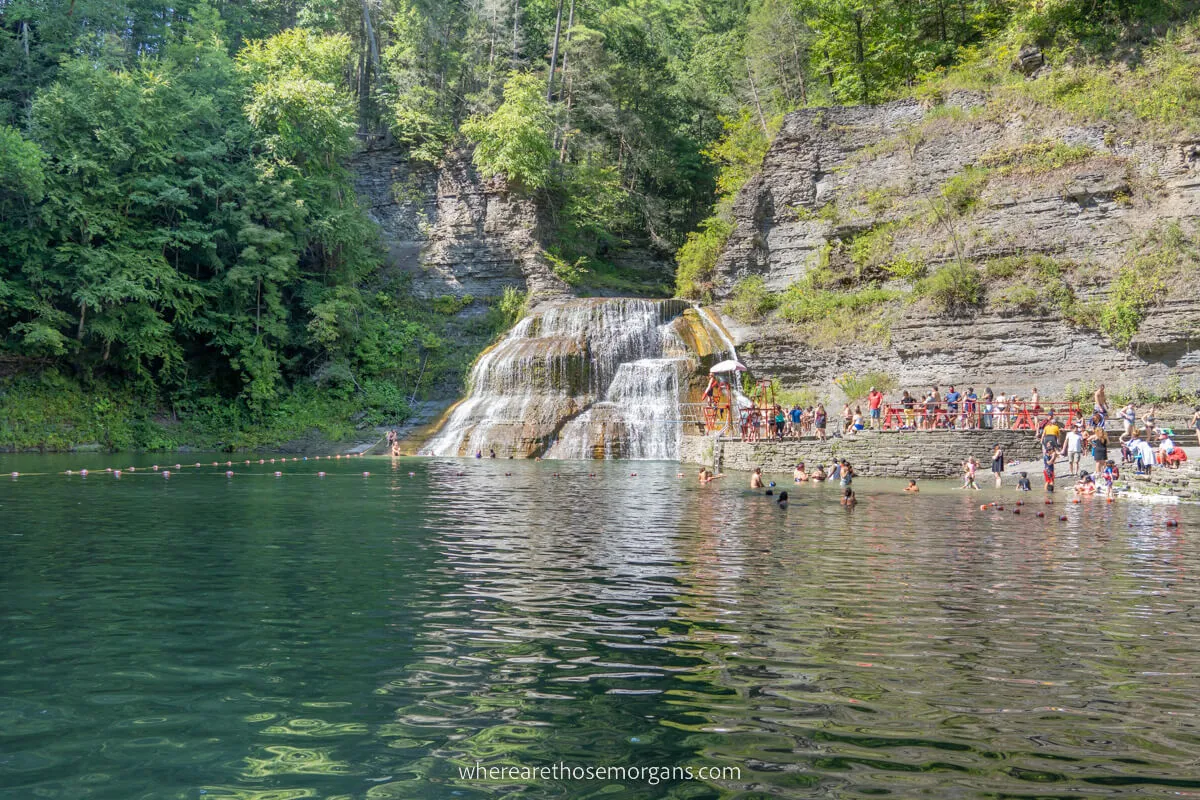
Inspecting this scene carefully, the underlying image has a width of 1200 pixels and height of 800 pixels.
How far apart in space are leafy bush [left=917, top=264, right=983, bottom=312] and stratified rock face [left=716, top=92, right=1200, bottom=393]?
45 centimetres

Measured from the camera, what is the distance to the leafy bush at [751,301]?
3841cm

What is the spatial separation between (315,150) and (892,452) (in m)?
29.0

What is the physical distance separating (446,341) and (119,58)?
19341mm

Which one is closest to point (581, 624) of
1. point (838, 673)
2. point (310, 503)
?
point (838, 673)

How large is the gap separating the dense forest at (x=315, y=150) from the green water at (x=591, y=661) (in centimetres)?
2483

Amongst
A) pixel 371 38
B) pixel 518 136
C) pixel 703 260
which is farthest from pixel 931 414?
pixel 371 38

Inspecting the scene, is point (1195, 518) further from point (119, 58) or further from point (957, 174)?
point (119, 58)

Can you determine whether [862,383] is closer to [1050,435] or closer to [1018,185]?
[1050,435]

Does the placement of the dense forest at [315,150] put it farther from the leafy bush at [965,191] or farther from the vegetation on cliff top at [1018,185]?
the leafy bush at [965,191]

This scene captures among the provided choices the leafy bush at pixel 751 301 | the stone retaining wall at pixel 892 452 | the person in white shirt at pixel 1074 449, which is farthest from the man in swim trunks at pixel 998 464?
the leafy bush at pixel 751 301

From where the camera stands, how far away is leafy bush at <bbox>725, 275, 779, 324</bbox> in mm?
38406

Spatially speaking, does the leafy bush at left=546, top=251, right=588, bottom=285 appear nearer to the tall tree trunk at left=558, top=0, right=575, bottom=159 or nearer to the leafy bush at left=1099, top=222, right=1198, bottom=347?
the tall tree trunk at left=558, top=0, right=575, bottom=159

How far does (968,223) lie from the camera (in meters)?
34.1

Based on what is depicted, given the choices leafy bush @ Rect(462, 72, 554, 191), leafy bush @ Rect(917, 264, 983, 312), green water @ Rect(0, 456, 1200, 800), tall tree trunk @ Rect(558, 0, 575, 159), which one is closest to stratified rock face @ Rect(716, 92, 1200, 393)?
leafy bush @ Rect(917, 264, 983, 312)
